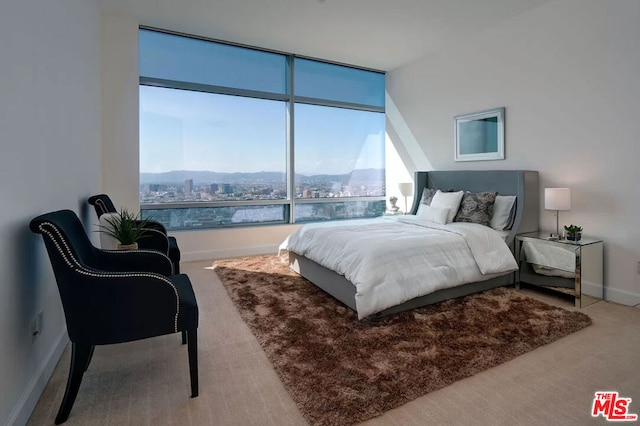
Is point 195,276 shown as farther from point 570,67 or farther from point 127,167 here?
point 570,67

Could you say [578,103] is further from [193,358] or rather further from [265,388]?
[193,358]

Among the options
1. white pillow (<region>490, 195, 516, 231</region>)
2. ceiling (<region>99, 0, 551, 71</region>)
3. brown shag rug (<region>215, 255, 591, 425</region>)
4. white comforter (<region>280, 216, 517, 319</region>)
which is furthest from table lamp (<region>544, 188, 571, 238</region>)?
ceiling (<region>99, 0, 551, 71</region>)

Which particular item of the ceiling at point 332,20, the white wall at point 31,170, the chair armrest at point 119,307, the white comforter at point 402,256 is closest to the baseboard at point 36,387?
the white wall at point 31,170

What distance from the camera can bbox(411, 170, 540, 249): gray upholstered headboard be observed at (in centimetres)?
380

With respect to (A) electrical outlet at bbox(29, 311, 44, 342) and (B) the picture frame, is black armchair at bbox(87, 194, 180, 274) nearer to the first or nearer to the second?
(A) electrical outlet at bbox(29, 311, 44, 342)

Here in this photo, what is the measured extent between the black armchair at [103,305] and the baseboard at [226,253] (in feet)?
10.00

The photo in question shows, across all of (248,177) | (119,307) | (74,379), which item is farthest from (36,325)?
(248,177)

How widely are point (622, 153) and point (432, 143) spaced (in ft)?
8.09

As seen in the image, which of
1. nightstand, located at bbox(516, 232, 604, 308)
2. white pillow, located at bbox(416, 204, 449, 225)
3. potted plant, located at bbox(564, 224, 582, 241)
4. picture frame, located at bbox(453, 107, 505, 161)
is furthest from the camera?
picture frame, located at bbox(453, 107, 505, 161)

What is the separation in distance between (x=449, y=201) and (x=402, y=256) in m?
1.78

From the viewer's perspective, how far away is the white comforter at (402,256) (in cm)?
272

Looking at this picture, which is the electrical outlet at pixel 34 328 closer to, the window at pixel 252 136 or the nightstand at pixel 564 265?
the window at pixel 252 136

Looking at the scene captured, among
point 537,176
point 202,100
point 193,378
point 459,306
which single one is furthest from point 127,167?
point 537,176

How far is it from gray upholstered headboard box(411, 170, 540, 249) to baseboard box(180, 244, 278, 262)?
9.07ft
